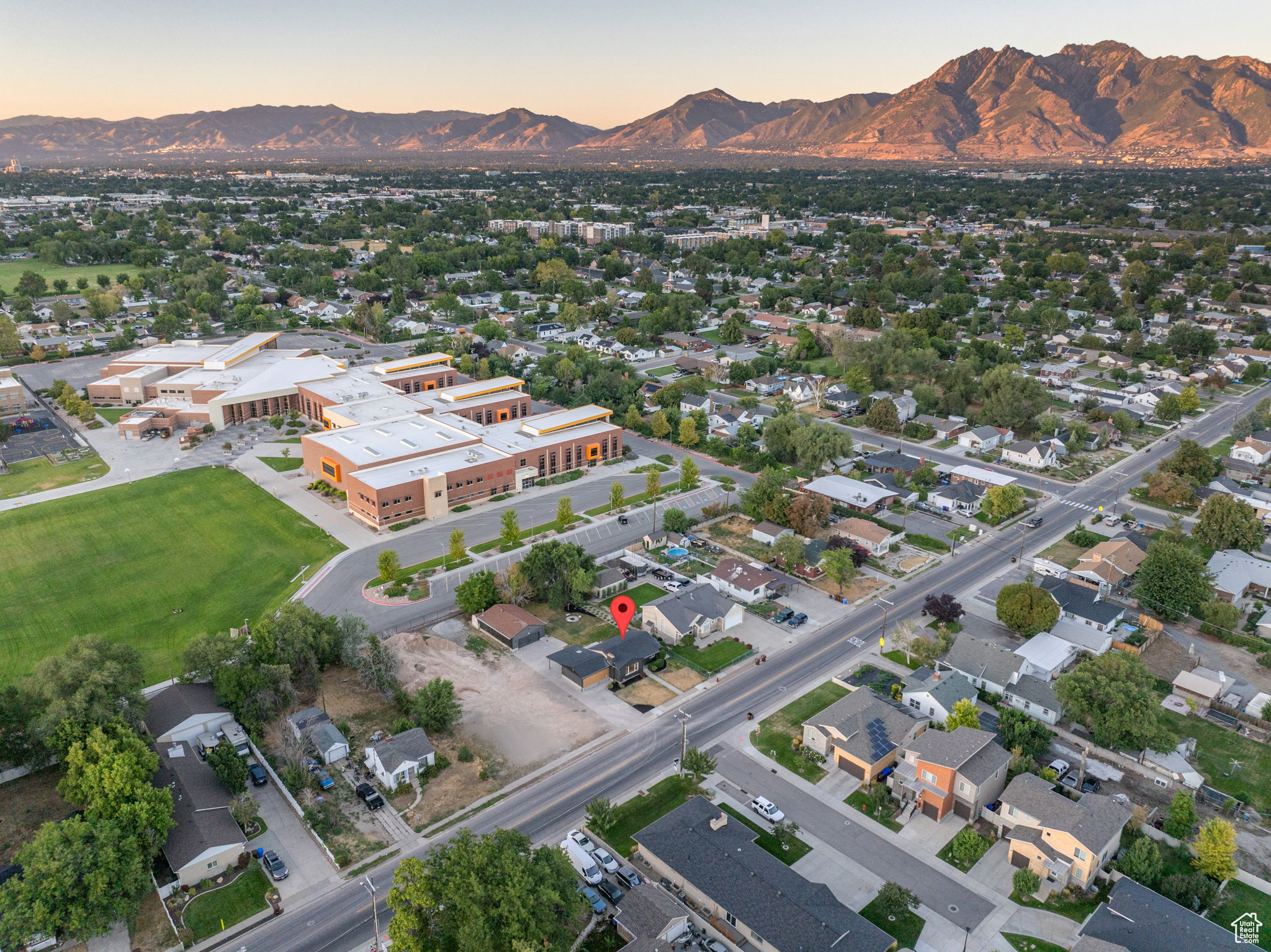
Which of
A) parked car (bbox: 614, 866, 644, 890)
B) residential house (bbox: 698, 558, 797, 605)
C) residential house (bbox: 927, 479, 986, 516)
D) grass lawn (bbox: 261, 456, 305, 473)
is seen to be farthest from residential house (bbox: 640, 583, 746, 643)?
grass lawn (bbox: 261, 456, 305, 473)

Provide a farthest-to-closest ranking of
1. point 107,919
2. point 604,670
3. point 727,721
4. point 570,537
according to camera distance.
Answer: point 570,537 → point 604,670 → point 727,721 → point 107,919

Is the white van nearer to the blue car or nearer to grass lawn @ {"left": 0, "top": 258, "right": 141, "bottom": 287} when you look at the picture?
the blue car

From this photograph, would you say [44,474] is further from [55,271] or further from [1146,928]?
[55,271]

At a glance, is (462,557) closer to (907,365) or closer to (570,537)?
(570,537)

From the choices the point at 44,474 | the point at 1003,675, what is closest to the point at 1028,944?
the point at 1003,675

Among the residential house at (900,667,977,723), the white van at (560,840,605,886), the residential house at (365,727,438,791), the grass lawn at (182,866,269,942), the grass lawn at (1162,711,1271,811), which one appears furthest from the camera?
the residential house at (900,667,977,723)

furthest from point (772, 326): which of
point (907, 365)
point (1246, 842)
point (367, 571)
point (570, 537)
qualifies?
point (1246, 842)
